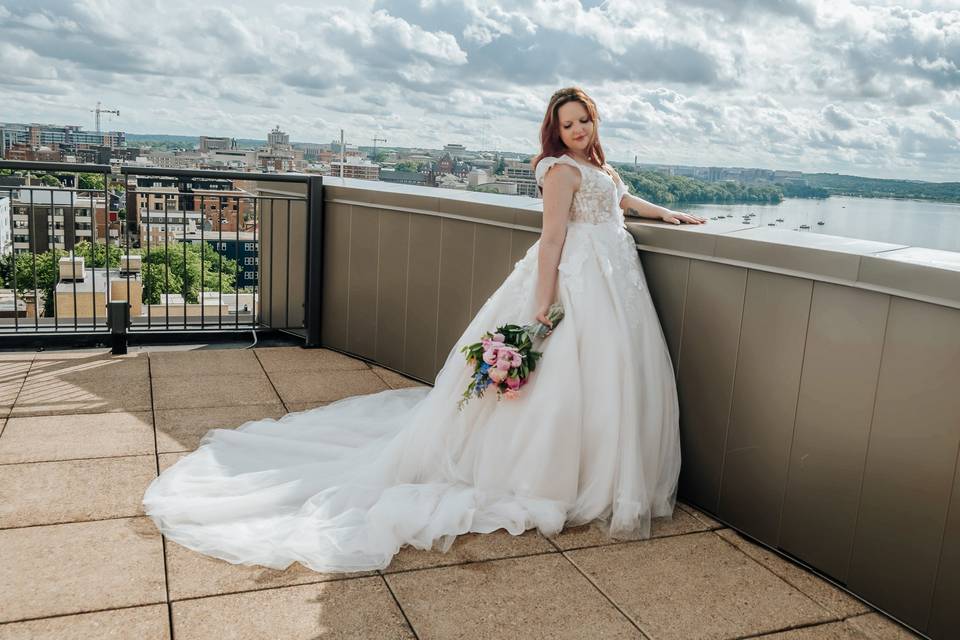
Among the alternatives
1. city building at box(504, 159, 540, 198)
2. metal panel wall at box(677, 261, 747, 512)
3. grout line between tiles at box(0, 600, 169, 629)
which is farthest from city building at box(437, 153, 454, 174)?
grout line between tiles at box(0, 600, 169, 629)

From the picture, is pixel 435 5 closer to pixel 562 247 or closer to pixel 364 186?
pixel 364 186

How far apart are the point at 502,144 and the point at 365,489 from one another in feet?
10.2

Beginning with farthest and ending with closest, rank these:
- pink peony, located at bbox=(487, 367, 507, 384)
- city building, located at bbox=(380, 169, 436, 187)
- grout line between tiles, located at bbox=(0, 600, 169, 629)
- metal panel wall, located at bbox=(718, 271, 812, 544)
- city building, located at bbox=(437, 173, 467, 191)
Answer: city building, located at bbox=(380, 169, 436, 187)
city building, located at bbox=(437, 173, 467, 191)
pink peony, located at bbox=(487, 367, 507, 384)
metal panel wall, located at bbox=(718, 271, 812, 544)
grout line between tiles, located at bbox=(0, 600, 169, 629)

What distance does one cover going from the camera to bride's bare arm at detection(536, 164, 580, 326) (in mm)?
3234

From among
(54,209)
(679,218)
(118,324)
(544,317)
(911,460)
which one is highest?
(679,218)

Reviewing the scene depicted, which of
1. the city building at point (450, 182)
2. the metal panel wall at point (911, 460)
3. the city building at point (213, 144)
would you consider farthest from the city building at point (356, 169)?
the metal panel wall at point (911, 460)

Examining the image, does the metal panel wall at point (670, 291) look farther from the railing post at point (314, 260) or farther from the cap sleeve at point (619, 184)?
the railing post at point (314, 260)

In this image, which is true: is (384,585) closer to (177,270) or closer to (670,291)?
(670,291)

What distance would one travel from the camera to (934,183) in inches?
114

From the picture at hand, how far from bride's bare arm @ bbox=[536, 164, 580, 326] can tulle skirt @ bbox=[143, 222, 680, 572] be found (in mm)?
52

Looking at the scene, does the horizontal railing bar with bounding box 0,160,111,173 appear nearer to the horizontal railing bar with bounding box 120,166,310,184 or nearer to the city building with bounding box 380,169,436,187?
Answer: the horizontal railing bar with bounding box 120,166,310,184

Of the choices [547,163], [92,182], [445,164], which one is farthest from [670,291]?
[92,182]

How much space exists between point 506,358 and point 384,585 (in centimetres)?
99

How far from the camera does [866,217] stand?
278 centimetres
